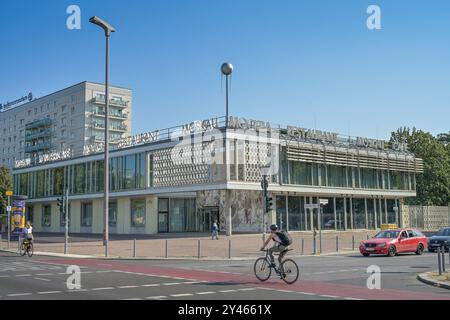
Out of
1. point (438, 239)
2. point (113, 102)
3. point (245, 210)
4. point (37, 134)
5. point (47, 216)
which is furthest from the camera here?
point (37, 134)

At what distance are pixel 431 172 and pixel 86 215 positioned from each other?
45635 millimetres

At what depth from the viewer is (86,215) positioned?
60.4 m

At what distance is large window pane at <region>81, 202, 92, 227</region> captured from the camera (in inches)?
2348

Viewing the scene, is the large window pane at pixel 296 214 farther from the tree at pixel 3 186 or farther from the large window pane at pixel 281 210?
the tree at pixel 3 186

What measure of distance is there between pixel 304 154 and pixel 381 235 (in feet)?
74.5

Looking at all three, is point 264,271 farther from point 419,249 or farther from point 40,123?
point 40,123

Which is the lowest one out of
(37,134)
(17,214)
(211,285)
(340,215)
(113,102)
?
(211,285)

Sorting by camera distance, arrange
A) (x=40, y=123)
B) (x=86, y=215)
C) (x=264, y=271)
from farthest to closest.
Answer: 1. (x=40, y=123)
2. (x=86, y=215)
3. (x=264, y=271)

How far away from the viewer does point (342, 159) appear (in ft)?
178

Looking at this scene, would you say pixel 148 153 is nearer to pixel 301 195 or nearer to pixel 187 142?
pixel 187 142

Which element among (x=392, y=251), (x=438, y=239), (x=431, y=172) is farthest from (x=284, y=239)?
(x=431, y=172)

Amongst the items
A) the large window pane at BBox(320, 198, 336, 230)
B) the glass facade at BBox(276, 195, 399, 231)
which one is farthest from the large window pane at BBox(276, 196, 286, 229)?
the large window pane at BBox(320, 198, 336, 230)

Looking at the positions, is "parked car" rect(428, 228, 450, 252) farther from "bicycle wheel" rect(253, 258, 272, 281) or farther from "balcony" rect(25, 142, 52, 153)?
"balcony" rect(25, 142, 52, 153)

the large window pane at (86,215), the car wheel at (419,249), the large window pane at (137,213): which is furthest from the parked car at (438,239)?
the large window pane at (86,215)
